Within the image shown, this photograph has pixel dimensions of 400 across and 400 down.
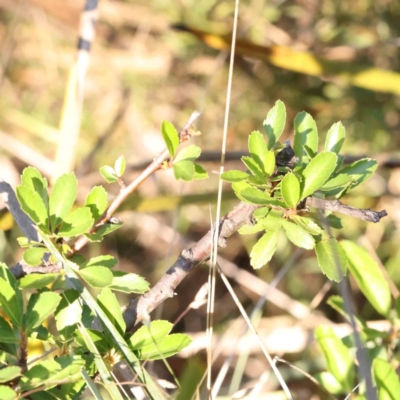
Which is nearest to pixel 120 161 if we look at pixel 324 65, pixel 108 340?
pixel 108 340

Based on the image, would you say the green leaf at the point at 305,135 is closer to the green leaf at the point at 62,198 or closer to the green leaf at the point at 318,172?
the green leaf at the point at 318,172

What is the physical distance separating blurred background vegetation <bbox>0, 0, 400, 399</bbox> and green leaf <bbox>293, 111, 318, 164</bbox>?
796 mm

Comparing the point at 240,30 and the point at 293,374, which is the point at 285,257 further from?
the point at 240,30

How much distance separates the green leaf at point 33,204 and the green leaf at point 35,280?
0.15ft

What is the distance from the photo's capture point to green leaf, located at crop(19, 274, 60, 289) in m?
0.44

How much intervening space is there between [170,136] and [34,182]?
13 centimetres

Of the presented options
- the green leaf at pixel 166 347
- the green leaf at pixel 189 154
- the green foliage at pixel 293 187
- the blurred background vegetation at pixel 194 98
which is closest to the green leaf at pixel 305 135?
the green foliage at pixel 293 187

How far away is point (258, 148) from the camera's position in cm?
48

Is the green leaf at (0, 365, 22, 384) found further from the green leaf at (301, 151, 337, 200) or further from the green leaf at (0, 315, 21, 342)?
the green leaf at (301, 151, 337, 200)

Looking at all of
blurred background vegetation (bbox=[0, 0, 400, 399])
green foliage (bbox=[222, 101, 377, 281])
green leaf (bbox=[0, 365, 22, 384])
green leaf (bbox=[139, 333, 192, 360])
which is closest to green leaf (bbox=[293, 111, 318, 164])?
green foliage (bbox=[222, 101, 377, 281])

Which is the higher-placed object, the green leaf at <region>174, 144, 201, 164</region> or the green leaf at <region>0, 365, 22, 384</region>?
the green leaf at <region>174, 144, 201, 164</region>

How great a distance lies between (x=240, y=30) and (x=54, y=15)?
665mm

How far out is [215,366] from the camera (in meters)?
1.44

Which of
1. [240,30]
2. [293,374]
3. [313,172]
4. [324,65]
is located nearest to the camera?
[313,172]
